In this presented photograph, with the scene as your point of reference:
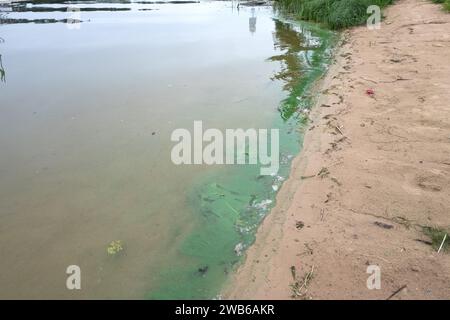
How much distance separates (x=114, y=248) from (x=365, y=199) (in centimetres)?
233

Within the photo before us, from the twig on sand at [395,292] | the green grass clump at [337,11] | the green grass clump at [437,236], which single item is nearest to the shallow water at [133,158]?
the twig on sand at [395,292]

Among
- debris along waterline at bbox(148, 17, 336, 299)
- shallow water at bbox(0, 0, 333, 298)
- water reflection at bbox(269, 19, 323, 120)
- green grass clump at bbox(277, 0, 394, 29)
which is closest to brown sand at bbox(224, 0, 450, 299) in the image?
debris along waterline at bbox(148, 17, 336, 299)

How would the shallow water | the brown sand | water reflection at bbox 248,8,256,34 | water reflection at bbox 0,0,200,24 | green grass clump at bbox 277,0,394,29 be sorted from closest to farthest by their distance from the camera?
the brown sand → the shallow water → green grass clump at bbox 277,0,394,29 → water reflection at bbox 248,8,256,34 → water reflection at bbox 0,0,200,24

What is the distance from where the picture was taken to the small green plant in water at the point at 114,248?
320 centimetres

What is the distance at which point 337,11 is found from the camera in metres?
11.6

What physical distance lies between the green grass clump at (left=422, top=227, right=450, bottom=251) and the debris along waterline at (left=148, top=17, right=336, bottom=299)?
1391 millimetres

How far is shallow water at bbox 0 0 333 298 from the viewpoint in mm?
3109

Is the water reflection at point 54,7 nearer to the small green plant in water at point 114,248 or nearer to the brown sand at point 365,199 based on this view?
the brown sand at point 365,199

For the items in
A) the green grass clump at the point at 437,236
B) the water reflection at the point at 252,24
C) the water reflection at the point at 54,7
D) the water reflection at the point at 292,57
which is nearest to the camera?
the green grass clump at the point at 437,236

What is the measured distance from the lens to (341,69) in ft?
25.0

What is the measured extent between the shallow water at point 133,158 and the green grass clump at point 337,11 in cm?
166

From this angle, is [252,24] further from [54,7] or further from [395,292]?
[395,292]

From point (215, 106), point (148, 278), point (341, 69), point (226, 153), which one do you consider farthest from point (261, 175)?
point (341, 69)

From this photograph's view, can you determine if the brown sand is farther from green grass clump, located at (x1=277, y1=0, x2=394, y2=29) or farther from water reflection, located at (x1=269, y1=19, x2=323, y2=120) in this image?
green grass clump, located at (x1=277, y1=0, x2=394, y2=29)
